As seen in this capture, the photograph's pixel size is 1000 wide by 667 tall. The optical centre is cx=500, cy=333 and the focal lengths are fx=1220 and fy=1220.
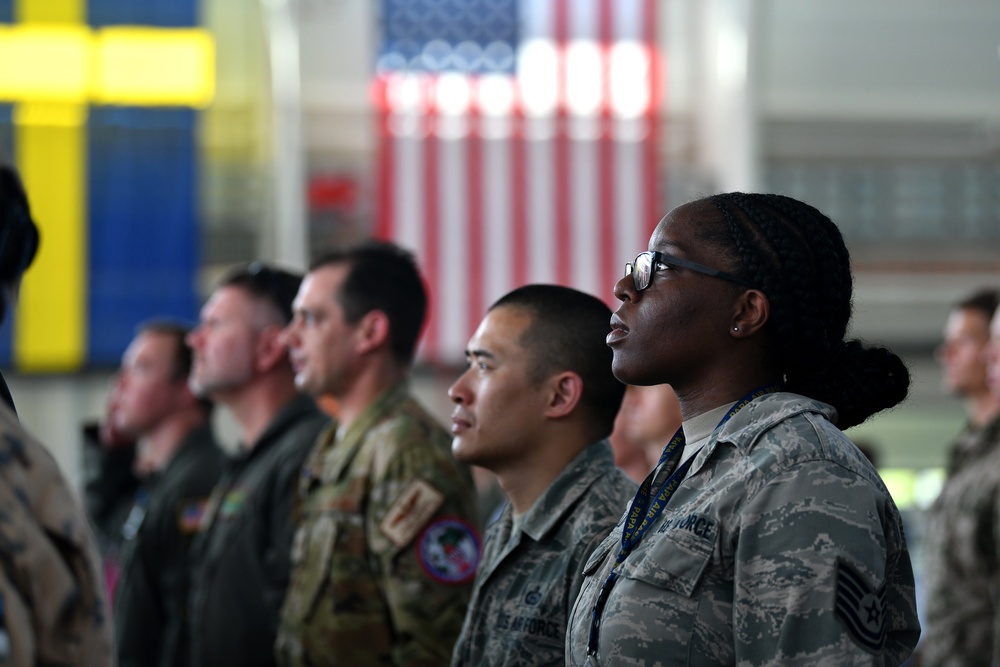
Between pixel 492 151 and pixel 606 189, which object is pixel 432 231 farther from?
pixel 606 189

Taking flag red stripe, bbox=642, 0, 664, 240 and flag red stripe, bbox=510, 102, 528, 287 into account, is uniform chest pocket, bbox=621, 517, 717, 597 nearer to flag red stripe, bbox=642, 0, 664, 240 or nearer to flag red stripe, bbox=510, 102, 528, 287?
flag red stripe, bbox=510, 102, 528, 287

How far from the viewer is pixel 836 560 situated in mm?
1495

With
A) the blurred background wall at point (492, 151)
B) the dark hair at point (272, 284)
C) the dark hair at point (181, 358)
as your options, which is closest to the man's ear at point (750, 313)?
the dark hair at point (272, 284)

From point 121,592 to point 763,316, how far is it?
2.70 m

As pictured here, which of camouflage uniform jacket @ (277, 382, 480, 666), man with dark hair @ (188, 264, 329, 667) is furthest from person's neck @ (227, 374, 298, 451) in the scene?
camouflage uniform jacket @ (277, 382, 480, 666)

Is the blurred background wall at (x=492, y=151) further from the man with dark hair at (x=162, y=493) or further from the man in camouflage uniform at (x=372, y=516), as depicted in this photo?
the man in camouflage uniform at (x=372, y=516)

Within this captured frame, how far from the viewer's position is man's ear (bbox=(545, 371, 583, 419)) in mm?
2379

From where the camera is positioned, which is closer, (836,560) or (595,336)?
(836,560)

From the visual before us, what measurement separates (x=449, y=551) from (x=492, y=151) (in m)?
6.71

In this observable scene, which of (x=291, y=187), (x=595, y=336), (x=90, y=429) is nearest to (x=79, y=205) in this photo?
(x=291, y=187)

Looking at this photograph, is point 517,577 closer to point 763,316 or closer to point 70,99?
point 763,316

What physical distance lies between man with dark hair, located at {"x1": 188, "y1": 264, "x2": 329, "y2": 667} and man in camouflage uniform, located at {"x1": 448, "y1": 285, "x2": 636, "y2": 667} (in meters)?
0.92

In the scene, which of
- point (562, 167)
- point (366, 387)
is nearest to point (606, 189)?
point (562, 167)

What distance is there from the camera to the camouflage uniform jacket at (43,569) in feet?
4.08
